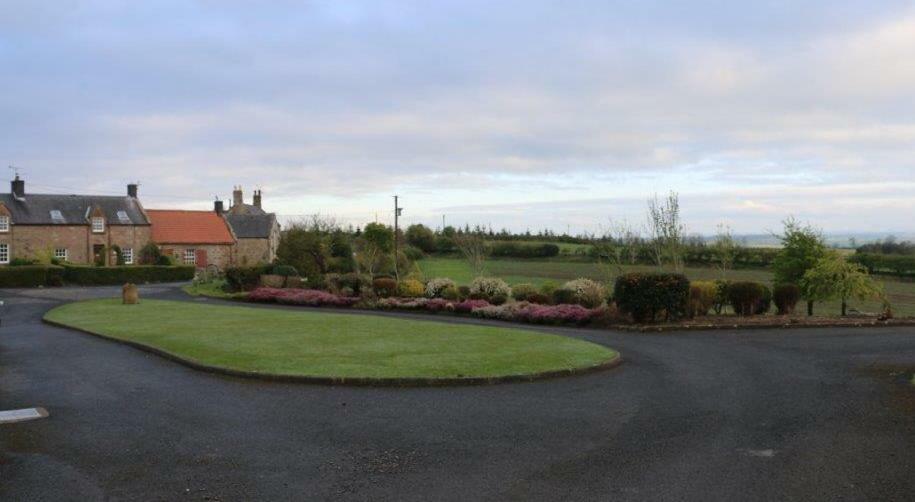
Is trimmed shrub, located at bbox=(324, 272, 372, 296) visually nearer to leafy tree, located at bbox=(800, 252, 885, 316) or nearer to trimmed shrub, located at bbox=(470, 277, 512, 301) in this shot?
trimmed shrub, located at bbox=(470, 277, 512, 301)

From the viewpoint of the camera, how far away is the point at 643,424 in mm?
8570

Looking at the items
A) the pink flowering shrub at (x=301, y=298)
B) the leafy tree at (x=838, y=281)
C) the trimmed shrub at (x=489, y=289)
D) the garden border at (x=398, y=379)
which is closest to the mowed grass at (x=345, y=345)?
the garden border at (x=398, y=379)

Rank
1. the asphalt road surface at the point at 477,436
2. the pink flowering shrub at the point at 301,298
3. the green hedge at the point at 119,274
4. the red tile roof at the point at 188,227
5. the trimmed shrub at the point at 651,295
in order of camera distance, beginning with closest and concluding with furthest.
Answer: the asphalt road surface at the point at 477,436, the trimmed shrub at the point at 651,295, the pink flowering shrub at the point at 301,298, the green hedge at the point at 119,274, the red tile roof at the point at 188,227

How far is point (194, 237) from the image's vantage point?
217 ft

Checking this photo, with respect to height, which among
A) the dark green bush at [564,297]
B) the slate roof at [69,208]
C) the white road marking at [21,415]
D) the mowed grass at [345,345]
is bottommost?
the white road marking at [21,415]

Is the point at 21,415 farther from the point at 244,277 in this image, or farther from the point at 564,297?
the point at 244,277

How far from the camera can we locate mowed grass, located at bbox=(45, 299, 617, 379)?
12.3 m

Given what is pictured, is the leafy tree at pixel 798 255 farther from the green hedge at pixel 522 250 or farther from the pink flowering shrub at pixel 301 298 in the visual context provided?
the green hedge at pixel 522 250

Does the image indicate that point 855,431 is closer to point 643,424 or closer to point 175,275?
point 643,424

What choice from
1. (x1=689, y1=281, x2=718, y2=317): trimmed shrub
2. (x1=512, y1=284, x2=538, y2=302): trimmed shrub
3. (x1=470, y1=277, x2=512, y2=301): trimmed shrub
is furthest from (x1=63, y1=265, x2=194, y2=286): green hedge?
(x1=689, y1=281, x2=718, y2=317): trimmed shrub

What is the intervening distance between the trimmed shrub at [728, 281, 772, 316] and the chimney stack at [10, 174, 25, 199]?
56.8 metres

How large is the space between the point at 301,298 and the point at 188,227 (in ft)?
133

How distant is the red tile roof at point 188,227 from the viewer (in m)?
65.4

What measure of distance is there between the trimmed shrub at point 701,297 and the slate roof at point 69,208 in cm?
5326
